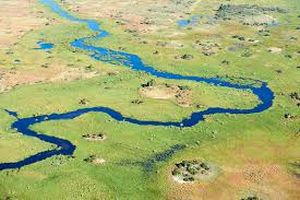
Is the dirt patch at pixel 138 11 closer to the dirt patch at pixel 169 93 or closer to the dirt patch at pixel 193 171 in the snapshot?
the dirt patch at pixel 169 93

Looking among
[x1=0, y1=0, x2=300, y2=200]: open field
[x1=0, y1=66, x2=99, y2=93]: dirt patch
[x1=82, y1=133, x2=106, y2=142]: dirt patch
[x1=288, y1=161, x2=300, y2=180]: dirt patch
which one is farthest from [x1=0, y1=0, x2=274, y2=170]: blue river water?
[x1=288, y1=161, x2=300, y2=180]: dirt patch

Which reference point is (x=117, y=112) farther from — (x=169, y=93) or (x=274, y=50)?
(x=274, y=50)

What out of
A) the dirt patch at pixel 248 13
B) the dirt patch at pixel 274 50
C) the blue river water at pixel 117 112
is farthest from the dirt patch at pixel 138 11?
the dirt patch at pixel 274 50

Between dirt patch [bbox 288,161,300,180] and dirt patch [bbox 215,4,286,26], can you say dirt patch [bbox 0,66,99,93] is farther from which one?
dirt patch [bbox 215,4,286,26]

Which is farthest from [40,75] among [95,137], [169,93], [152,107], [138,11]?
[138,11]

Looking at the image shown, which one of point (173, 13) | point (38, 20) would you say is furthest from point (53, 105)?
point (173, 13)

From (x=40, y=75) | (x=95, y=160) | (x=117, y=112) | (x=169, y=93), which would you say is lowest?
(x=40, y=75)
